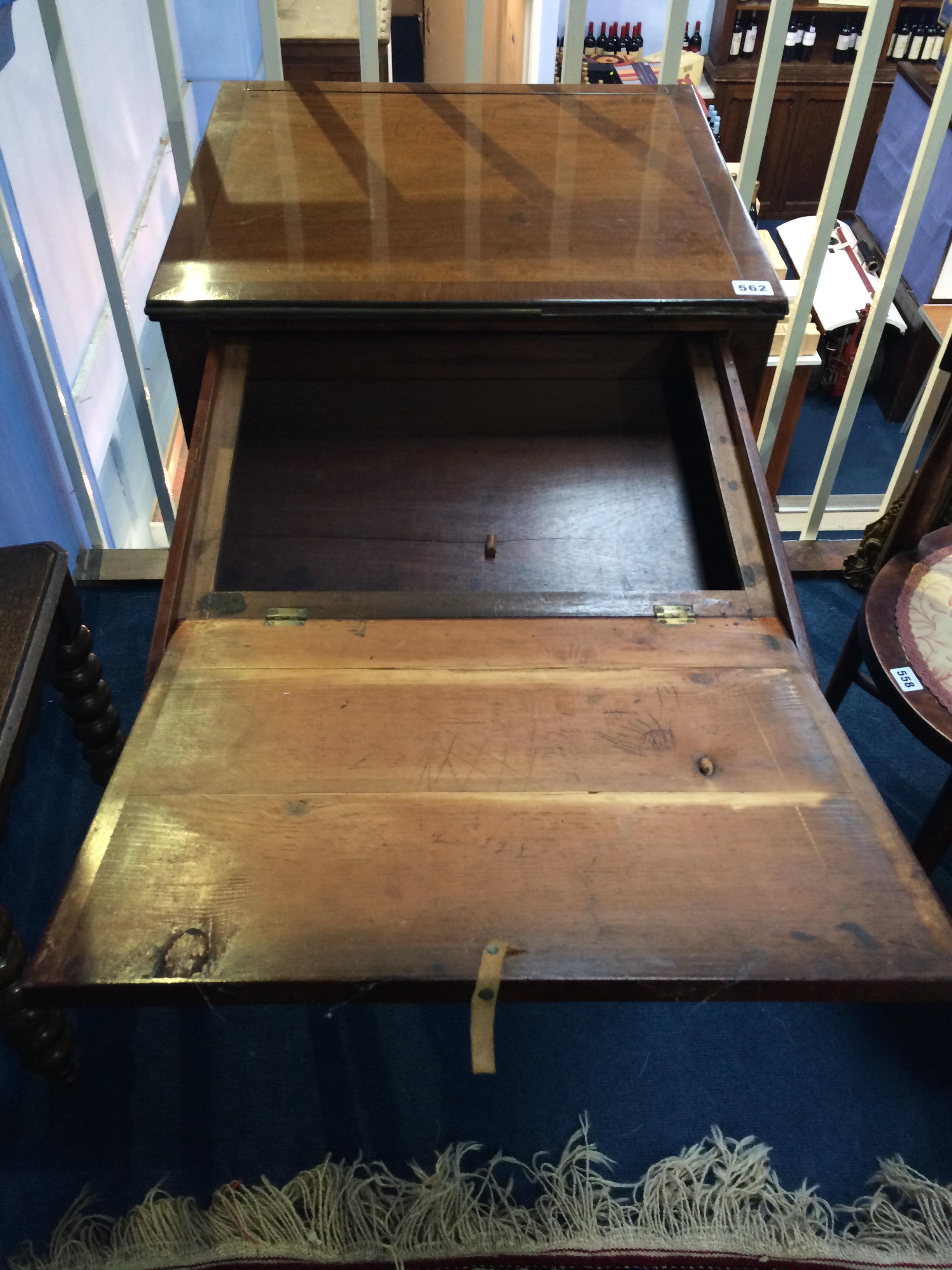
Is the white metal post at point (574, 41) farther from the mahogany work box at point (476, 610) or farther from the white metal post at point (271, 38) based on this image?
the white metal post at point (271, 38)

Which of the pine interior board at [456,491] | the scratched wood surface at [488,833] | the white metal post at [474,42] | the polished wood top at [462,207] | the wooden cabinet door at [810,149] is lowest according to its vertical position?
the wooden cabinet door at [810,149]

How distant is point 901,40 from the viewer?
548cm

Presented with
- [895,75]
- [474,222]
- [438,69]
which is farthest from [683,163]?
[438,69]

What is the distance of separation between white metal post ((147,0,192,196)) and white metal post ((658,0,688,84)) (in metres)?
0.69

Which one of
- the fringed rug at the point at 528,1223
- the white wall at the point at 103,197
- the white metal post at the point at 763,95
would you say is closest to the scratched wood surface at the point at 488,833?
the fringed rug at the point at 528,1223

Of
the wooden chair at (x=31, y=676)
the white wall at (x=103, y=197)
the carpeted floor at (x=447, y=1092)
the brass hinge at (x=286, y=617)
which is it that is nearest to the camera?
the brass hinge at (x=286, y=617)

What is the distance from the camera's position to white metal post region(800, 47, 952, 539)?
1.37 meters

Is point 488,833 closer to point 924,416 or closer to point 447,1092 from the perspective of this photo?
point 447,1092

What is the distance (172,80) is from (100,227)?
266mm

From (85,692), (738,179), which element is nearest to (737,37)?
(738,179)

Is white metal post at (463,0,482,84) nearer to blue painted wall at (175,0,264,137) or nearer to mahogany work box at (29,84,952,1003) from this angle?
mahogany work box at (29,84,952,1003)

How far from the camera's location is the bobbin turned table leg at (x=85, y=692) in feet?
3.94

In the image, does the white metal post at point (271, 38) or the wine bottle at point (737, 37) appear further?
the wine bottle at point (737, 37)

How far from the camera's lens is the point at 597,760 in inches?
28.9
